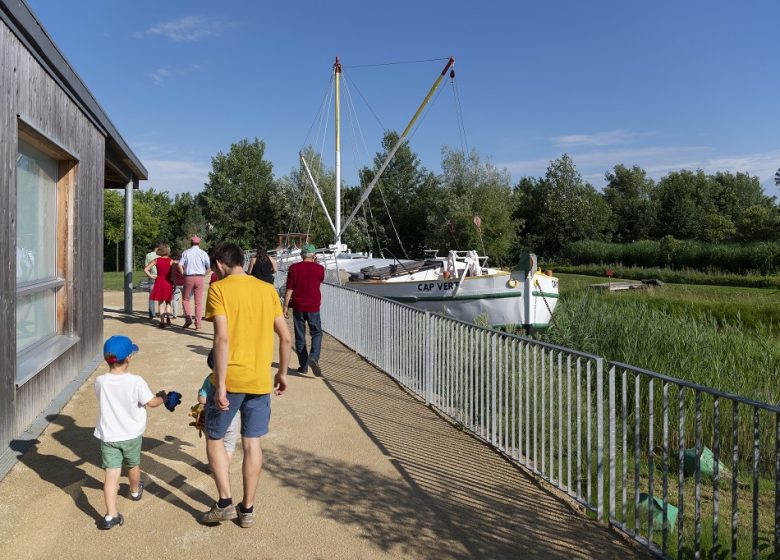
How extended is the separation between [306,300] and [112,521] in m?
4.95

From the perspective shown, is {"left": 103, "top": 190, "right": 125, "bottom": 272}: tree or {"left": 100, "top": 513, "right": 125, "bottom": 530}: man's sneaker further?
{"left": 103, "top": 190, "right": 125, "bottom": 272}: tree

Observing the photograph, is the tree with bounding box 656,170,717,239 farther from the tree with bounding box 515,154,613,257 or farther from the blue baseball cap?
the blue baseball cap

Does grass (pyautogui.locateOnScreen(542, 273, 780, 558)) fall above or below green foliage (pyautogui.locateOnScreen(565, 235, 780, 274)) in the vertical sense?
below

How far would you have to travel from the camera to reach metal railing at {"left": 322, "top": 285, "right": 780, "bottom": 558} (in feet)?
12.0

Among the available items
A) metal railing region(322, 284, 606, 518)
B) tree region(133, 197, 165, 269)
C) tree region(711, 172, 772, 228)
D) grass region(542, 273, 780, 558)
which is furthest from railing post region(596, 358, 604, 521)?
tree region(711, 172, 772, 228)

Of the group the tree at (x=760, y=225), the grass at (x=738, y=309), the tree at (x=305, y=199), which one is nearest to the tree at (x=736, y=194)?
the tree at (x=760, y=225)

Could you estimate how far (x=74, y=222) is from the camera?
7.72 meters

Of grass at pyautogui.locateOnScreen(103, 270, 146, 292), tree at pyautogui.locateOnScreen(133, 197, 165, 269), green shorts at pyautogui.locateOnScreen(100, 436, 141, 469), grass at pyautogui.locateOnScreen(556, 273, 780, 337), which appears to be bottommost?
grass at pyautogui.locateOnScreen(556, 273, 780, 337)

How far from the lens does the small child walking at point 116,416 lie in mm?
3973

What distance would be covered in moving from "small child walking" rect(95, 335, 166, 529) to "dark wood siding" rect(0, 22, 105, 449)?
1.46 m

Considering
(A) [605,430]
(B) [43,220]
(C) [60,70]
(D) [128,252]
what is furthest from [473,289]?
(C) [60,70]

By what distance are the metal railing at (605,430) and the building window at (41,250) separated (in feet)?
12.9

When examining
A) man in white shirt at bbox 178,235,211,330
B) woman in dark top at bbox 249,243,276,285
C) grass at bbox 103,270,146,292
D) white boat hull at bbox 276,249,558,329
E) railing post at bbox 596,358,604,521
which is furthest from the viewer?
grass at bbox 103,270,146,292

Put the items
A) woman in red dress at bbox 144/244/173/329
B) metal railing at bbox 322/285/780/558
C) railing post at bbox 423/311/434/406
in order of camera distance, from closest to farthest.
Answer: metal railing at bbox 322/285/780/558
railing post at bbox 423/311/434/406
woman in red dress at bbox 144/244/173/329
